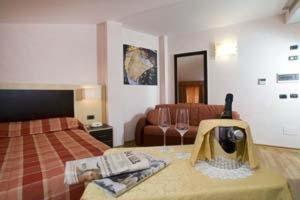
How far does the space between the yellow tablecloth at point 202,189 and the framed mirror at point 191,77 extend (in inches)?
154

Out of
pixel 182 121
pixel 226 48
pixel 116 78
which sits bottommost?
pixel 182 121

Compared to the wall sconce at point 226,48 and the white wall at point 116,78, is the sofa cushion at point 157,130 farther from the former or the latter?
the wall sconce at point 226,48

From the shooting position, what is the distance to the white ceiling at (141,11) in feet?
9.30

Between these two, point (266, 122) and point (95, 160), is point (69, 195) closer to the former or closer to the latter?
point (95, 160)

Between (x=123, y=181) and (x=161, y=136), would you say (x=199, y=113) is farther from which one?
(x=123, y=181)

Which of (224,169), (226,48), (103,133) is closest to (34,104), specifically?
(103,133)

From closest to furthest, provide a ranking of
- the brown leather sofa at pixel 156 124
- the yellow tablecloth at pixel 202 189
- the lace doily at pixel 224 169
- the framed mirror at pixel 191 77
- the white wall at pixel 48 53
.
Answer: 1. the yellow tablecloth at pixel 202 189
2. the lace doily at pixel 224 169
3. the white wall at pixel 48 53
4. the brown leather sofa at pixel 156 124
5. the framed mirror at pixel 191 77

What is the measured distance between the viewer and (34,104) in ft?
10.6

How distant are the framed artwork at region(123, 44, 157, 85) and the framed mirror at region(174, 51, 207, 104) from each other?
586 mm

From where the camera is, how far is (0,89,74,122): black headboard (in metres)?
3.03

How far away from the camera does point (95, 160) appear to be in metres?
0.88

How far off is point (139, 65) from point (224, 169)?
Result: 3909 millimetres

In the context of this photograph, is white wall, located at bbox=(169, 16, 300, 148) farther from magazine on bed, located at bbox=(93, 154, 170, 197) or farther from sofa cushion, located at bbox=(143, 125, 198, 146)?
magazine on bed, located at bbox=(93, 154, 170, 197)

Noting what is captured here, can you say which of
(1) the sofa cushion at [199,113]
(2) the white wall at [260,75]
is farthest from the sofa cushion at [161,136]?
(2) the white wall at [260,75]
